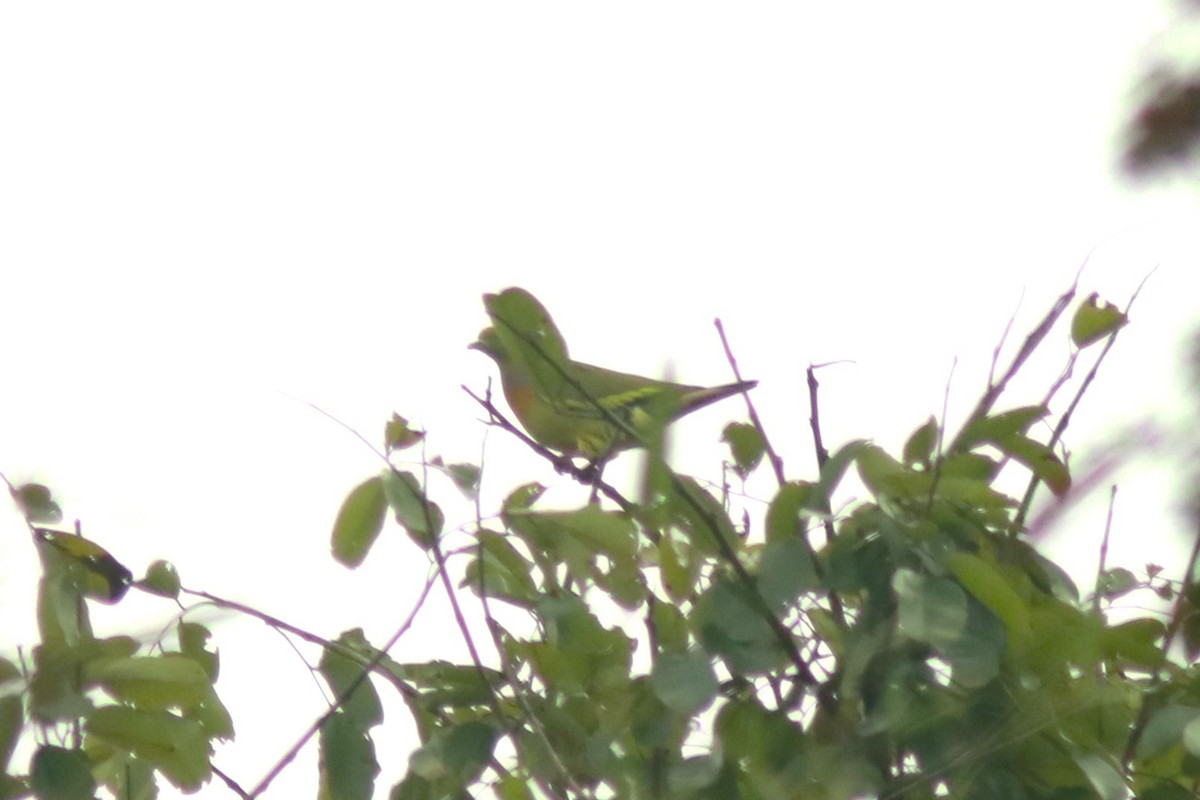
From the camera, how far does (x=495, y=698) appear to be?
2539mm

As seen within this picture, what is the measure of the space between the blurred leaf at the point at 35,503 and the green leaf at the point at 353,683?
0.55 m

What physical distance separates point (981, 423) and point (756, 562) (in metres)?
0.45

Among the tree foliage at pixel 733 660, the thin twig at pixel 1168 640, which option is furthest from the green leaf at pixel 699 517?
the thin twig at pixel 1168 640

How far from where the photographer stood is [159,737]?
2.43 meters

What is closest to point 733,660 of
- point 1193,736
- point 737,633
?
point 737,633

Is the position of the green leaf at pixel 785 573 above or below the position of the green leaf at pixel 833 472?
below

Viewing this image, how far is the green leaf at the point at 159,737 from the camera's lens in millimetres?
2406

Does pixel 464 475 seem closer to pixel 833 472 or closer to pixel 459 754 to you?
pixel 459 754

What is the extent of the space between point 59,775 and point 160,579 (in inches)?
15.5

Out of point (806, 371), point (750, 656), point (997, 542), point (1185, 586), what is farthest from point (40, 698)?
point (1185, 586)

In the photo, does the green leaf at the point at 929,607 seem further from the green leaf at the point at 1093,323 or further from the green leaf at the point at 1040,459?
the green leaf at the point at 1093,323

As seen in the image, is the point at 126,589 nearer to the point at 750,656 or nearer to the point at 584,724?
the point at 584,724

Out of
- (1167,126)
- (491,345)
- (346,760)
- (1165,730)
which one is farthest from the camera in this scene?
(491,345)

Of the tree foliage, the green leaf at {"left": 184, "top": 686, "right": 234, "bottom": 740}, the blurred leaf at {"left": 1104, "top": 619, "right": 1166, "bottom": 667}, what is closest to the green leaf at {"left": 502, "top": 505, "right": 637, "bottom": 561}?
the tree foliage
